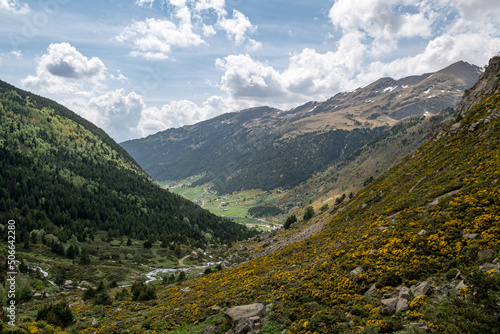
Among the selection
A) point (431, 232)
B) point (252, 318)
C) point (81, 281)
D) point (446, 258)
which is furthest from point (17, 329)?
point (81, 281)

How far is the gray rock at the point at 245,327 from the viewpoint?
19195mm

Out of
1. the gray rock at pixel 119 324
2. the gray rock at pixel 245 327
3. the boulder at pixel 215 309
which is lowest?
the gray rock at pixel 119 324

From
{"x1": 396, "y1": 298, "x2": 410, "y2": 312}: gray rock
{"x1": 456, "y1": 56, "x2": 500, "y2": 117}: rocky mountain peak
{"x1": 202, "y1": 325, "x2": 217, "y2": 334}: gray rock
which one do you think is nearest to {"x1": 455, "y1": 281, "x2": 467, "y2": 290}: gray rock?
{"x1": 396, "y1": 298, "x2": 410, "y2": 312}: gray rock

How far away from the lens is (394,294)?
682 inches

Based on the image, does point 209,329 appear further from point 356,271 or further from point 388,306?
point 388,306

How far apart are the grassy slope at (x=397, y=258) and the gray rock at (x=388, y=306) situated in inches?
19.9

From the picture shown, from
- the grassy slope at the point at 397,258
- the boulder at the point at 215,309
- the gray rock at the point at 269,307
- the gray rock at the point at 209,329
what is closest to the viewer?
the grassy slope at the point at 397,258

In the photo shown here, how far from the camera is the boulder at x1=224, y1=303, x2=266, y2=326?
2142 centimetres

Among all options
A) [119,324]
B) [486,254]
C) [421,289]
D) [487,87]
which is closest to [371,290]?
[421,289]

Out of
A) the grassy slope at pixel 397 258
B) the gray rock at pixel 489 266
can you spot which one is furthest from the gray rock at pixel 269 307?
the gray rock at pixel 489 266

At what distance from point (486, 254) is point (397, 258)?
6223mm

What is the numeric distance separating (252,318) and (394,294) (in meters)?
11.3

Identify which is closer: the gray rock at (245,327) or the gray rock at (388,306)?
the gray rock at (388,306)

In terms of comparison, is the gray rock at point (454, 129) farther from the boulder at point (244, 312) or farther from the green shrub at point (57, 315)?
the green shrub at point (57, 315)
